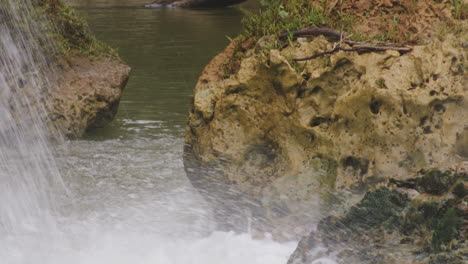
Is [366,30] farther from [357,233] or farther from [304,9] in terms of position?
[357,233]

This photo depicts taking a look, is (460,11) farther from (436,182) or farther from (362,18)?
(436,182)

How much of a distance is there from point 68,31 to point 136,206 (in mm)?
3613

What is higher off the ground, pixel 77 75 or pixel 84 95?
pixel 77 75

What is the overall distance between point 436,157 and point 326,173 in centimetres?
74

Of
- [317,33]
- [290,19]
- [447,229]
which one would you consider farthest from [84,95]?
[447,229]

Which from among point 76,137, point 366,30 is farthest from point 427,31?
point 76,137

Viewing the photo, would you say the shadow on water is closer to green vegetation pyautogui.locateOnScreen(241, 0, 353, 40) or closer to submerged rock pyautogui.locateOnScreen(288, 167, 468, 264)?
green vegetation pyautogui.locateOnScreen(241, 0, 353, 40)

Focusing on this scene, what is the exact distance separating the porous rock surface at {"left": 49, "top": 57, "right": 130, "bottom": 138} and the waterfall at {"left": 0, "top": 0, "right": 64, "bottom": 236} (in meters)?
0.16

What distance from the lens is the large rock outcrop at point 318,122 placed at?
3.71 metres

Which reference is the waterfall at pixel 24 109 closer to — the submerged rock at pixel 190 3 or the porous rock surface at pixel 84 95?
the porous rock surface at pixel 84 95

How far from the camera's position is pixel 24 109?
22.7ft

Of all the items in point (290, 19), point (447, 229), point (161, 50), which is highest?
point (290, 19)

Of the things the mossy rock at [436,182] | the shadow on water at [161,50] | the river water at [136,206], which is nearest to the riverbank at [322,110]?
the river water at [136,206]

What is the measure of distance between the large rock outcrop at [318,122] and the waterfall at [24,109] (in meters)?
1.83
